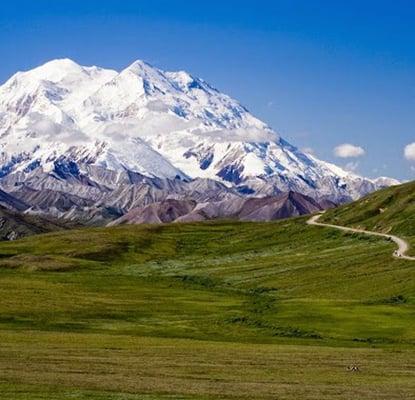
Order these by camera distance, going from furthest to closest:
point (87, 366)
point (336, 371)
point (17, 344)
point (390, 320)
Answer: point (390, 320) < point (17, 344) < point (336, 371) < point (87, 366)

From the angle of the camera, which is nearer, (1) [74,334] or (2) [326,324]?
(1) [74,334]

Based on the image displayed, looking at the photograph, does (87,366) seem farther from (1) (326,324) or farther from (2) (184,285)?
(2) (184,285)

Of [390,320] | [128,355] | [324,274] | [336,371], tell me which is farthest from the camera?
[324,274]

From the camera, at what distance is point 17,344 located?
81.5m

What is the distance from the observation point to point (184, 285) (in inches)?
7579

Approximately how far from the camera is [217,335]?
10862cm

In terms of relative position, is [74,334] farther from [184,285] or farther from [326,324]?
[184,285]

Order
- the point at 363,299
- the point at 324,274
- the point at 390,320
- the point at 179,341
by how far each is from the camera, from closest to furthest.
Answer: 1. the point at 179,341
2. the point at 390,320
3. the point at 363,299
4. the point at 324,274

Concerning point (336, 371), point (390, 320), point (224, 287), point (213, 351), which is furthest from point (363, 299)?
point (336, 371)

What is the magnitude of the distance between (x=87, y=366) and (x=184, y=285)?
126665 mm

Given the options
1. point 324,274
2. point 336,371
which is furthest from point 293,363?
point 324,274

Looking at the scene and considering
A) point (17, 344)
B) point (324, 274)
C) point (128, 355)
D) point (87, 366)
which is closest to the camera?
point (87, 366)

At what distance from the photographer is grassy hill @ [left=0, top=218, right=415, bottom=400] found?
58.4 meters

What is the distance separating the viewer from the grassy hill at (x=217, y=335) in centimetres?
5841
